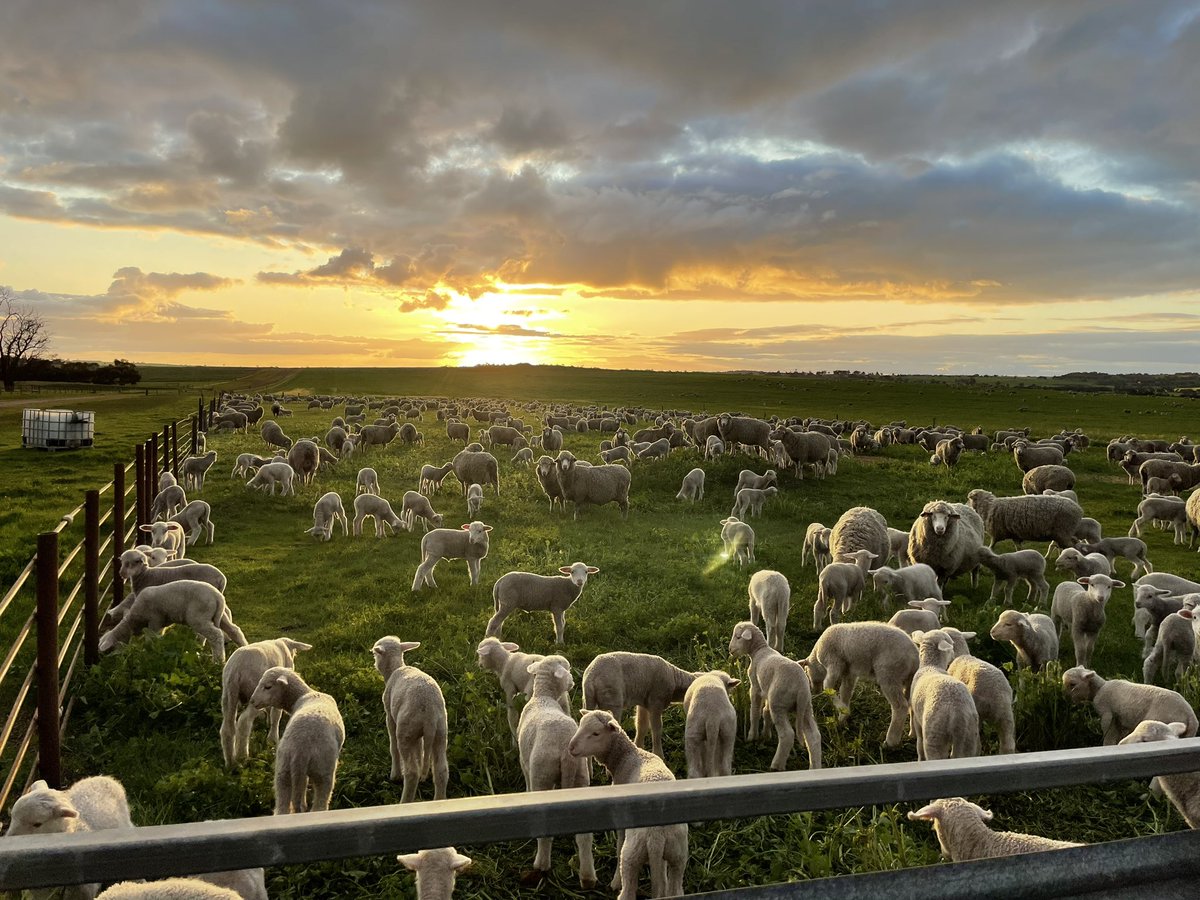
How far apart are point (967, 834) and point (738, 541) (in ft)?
34.8

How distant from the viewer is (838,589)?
36.5ft

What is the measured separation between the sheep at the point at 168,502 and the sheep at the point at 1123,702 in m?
16.6

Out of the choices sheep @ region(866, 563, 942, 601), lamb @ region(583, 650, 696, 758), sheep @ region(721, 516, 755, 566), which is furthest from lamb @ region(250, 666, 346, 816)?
sheep @ region(721, 516, 755, 566)

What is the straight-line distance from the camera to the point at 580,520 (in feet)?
63.3

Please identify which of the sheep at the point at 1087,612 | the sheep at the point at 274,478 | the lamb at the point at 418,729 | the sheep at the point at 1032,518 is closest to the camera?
the lamb at the point at 418,729

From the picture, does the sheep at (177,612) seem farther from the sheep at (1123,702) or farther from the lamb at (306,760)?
the sheep at (1123,702)

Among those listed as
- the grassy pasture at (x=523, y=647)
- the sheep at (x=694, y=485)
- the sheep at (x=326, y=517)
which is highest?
the sheep at (x=694, y=485)

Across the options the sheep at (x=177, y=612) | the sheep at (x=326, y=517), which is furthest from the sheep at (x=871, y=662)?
the sheep at (x=326, y=517)

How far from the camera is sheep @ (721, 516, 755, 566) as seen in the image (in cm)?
1512

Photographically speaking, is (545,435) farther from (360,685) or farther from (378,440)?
(360,685)

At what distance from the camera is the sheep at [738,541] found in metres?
15.1

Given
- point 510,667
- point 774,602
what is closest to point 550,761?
point 510,667

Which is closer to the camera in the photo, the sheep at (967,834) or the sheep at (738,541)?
the sheep at (967,834)

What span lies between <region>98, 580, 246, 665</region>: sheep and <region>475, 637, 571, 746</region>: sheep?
134 inches
